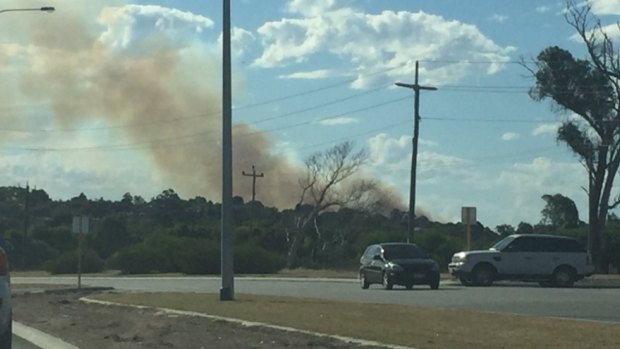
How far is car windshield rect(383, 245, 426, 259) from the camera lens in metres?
37.4

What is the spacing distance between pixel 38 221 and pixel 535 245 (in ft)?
270

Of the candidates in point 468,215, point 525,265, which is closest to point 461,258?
point 525,265

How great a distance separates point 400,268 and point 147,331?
18.5 meters

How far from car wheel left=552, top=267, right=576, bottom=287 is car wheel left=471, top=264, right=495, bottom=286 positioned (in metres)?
2.26

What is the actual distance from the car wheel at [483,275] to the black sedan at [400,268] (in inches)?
105

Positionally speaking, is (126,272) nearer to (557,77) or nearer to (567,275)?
(557,77)

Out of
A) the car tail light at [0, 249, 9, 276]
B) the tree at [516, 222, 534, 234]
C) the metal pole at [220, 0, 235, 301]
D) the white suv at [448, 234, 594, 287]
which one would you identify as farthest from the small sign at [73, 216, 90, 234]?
the tree at [516, 222, 534, 234]

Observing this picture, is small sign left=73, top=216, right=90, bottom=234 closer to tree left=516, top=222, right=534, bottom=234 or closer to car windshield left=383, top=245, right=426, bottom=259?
car windshield left=383, top=245, right=426, bottom=259

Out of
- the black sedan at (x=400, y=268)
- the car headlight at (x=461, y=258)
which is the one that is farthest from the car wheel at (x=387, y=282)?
the car headlight at (x=461, y=258)

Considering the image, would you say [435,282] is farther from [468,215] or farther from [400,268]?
[468,215]

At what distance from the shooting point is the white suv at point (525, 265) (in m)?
39.4

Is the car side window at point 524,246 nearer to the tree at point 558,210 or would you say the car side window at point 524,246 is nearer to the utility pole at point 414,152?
the utility pole at point 414,152

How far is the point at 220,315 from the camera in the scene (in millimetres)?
21594

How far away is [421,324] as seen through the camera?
60.2 ft
